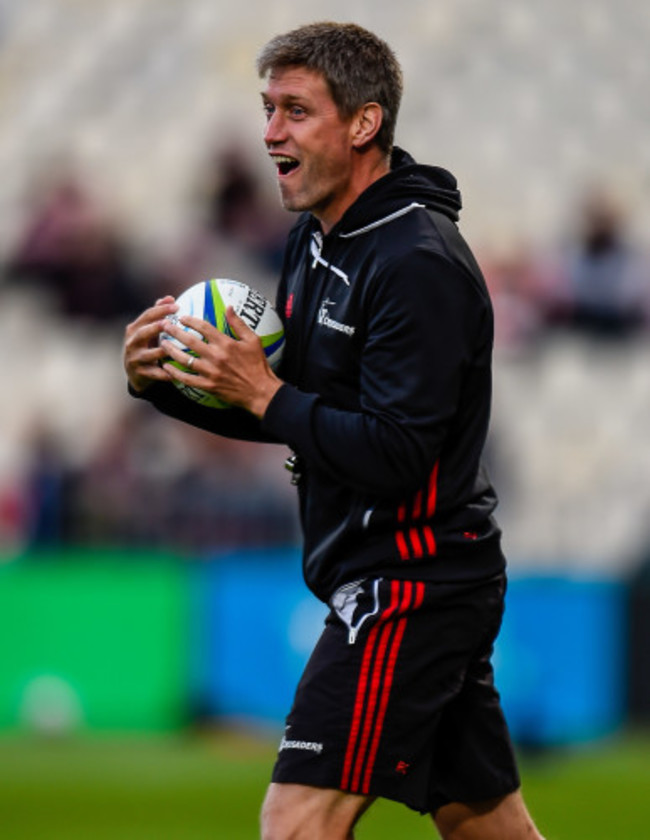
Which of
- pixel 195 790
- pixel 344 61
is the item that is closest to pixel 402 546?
pixel 344 61

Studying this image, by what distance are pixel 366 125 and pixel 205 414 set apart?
841 millimetres

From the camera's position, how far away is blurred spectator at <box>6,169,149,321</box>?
11.6 m

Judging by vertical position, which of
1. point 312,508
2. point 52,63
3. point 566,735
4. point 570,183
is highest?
point 52,63

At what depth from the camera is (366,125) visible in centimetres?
411

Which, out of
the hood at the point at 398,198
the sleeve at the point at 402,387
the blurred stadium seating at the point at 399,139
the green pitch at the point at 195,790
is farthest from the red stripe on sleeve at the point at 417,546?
the blurred stadium seating at the point at 399,139

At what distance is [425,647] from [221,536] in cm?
617

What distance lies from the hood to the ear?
0.10 meters

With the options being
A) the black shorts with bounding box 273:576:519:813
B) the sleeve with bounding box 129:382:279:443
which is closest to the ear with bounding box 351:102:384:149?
the sleeve with bounding box 129:382:279:443

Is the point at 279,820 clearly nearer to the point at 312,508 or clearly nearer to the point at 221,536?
the point at 312,508

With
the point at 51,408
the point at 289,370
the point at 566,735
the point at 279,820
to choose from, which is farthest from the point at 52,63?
the point at 279,820

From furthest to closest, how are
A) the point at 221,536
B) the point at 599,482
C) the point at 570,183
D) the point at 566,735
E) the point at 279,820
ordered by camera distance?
the point at 570,183, the point at 599,482, the point at 221,536, the point at 566,735, the point at 279,820

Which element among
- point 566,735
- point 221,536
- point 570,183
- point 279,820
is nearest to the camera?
point 279,820

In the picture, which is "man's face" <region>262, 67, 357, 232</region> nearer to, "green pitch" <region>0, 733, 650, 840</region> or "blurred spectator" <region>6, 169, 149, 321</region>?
"green pitch" <region>0, 733, 650, 840</region>

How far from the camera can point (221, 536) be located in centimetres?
1012
